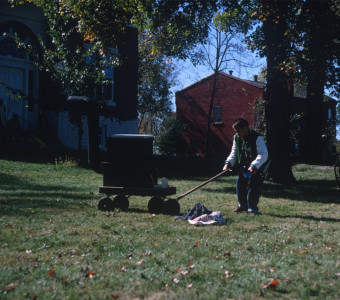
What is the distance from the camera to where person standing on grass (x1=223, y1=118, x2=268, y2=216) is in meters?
8.81

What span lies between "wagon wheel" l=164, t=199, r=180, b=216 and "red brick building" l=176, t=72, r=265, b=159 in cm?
3121

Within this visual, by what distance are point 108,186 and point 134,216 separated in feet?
3.04

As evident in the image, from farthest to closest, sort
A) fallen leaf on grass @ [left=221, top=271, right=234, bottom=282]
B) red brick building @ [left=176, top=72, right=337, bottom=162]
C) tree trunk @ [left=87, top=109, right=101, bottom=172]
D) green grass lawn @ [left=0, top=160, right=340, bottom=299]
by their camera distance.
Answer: red brick building @ [left=176, top=72, right=337, bottom=162]
tree trunk @ [left=87, top=109, right=101, bottom=172]
fallen leaf on grass @ [left=221, top=271, right=234, bottom=282]
green grass lawn @ [left=0, top=160, right=340, bottom=299]

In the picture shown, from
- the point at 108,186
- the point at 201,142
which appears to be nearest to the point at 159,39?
the point at 108,186

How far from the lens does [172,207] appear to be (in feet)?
29.0

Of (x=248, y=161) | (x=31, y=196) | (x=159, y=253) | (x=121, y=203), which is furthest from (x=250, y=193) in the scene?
(x=31, y=196)

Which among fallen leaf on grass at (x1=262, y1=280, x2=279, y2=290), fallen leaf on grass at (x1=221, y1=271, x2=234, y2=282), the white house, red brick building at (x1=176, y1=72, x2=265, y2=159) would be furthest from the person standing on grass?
red brick building at (x1=176, y1=72, x2=265, y2=159)

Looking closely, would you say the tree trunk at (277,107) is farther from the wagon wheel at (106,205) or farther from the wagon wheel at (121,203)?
the wagon wheel at (106,205)

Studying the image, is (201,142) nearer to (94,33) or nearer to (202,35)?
(202,35)

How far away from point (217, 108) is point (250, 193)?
34.7 m

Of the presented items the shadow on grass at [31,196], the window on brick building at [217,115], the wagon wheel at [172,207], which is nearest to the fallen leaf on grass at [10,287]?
the shadow on grass at [31,196]

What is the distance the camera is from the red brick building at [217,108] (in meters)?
41.4

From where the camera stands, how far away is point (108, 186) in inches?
361

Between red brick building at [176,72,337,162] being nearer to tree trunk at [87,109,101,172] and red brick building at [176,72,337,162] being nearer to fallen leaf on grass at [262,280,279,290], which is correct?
tree trunk at [87,109,101,172]
